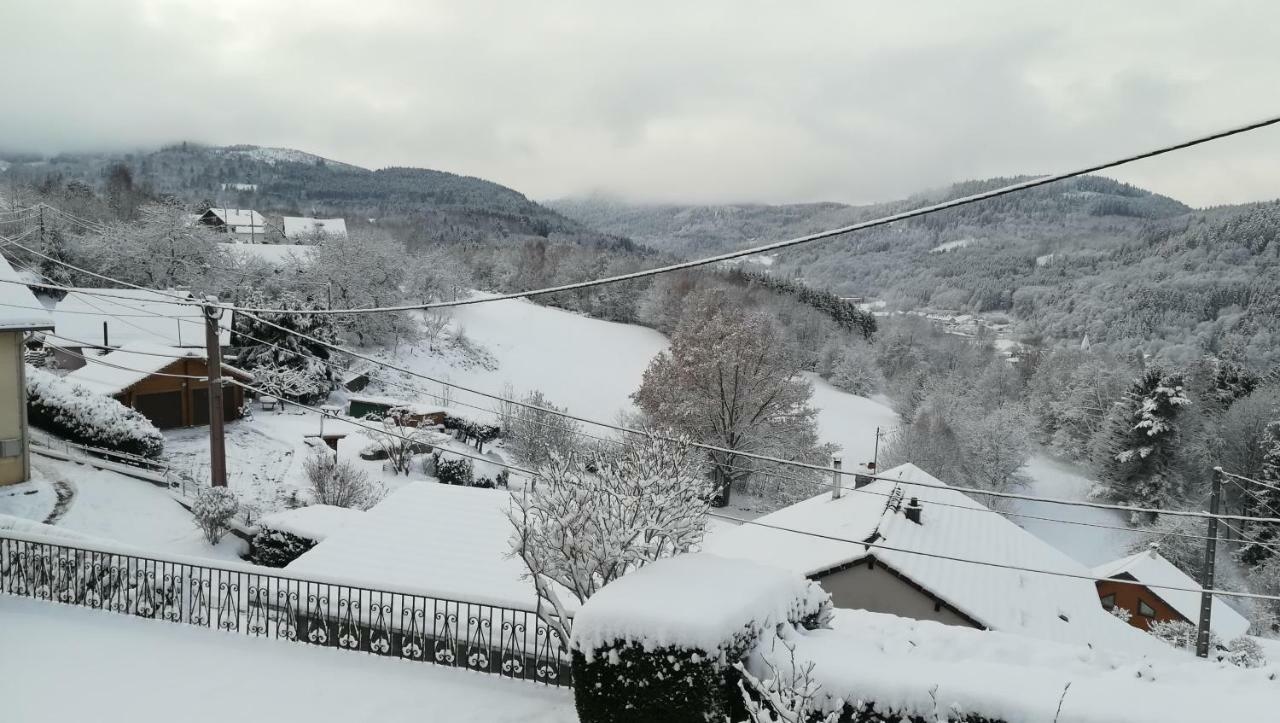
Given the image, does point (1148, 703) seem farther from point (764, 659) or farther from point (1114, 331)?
point (1114, 331)

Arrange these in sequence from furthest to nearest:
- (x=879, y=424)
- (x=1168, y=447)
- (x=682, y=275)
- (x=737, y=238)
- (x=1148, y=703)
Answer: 1. (x=737, y=238)
2. (x=682, y=275)
3. (x=879, y=424)
4. (x=1168, y=447)
5. (x=1148, y=703)

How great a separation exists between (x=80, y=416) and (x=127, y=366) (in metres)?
7.87

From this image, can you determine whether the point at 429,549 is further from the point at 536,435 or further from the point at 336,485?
the point at 536,435

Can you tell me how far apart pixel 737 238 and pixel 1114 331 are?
58.8 meters

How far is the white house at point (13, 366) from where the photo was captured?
49.8 ft

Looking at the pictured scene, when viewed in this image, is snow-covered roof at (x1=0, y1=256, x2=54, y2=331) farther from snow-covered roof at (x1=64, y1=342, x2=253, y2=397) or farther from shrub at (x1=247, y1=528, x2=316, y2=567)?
snow-covered roof at (x1=64, y1=342, x2=253, y2=397)

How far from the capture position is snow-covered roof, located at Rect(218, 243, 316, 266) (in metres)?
48.3

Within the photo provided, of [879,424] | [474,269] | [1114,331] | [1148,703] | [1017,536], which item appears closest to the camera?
[1148,703]

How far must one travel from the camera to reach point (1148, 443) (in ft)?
119

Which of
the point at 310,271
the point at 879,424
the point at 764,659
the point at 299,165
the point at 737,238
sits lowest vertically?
the point at 879,424

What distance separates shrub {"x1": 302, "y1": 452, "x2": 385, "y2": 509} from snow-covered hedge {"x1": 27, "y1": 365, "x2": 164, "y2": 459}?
4.67m

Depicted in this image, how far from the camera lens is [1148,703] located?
4.91 m

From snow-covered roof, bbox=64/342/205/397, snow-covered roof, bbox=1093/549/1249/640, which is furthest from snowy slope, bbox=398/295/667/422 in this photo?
snow-covered roof, bbox=1093/549/1249/640

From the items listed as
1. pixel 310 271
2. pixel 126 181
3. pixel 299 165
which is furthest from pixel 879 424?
pixel 299 165
